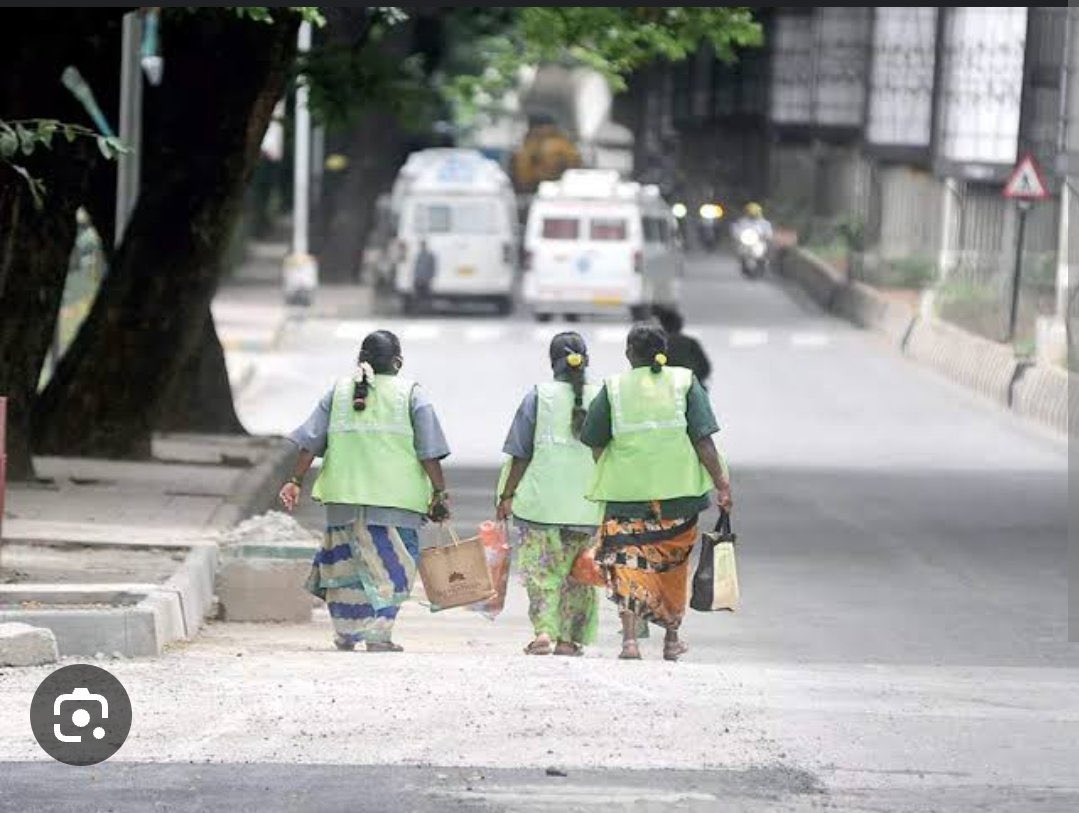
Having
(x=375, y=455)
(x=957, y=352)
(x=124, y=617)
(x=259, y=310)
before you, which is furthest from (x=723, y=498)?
(x=259, y=310)

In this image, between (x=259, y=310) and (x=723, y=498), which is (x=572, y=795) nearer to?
(x=723, y=498)

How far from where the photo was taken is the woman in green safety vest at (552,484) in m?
13.4

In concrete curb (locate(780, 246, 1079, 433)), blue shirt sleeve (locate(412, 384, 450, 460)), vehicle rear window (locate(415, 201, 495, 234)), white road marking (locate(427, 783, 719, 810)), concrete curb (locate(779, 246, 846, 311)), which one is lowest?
concrete curb (locate(779, 246, 846, 311))

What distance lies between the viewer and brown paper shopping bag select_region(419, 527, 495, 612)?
13.4m

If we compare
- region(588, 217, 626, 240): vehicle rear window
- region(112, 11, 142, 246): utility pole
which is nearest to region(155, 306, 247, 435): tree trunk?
region(112, 11, 142, 246): utility pole

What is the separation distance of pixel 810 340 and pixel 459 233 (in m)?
8.52

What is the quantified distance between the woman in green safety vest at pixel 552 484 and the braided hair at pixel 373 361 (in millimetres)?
653

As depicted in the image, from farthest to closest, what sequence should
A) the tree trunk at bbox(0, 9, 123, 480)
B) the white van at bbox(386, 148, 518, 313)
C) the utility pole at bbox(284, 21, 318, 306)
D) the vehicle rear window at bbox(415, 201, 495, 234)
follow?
the vehicle rear window at bbox(415, 201, 495, 234) → the white van at bbox(386, 148, 518, 313) → the utility pole at bbox(284, 21, 318, 306) → the tree trunk at bbox(0, 9, 123, 480)

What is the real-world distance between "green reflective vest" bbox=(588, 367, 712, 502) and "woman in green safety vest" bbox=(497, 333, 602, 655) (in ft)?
1.17

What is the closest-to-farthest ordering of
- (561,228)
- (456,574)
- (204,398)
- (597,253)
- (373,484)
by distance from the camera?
(373,484) < (456,574) < (204,398) < (597,253) < (561,228)

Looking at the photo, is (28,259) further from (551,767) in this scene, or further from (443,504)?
(551,767)

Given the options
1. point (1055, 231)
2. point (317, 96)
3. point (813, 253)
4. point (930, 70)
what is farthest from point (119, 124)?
point (813, 253)

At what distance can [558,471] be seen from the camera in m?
13.4

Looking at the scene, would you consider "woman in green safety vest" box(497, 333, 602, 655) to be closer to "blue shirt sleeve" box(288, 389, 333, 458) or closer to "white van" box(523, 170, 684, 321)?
"blue shirt sleeve" box(288, 389, 333, 458)
